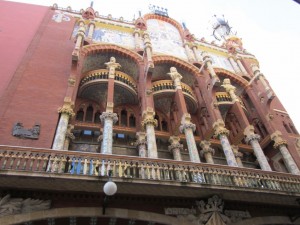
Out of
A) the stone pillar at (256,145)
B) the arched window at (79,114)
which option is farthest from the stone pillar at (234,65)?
the arched window at (79,114)

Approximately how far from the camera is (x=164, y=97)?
1761 centimetres

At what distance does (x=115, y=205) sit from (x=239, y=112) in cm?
991

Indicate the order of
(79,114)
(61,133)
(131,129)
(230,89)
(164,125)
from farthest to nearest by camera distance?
(164,125)
(230,89)
(79,114)
(131,129)
(61,133)

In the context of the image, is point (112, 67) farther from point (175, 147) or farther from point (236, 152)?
point (236, 152)

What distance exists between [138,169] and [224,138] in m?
5.55

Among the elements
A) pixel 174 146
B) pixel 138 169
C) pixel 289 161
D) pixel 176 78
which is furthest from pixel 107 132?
pixel 289 161

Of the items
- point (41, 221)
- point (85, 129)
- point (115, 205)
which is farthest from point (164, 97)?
point (41, 221)

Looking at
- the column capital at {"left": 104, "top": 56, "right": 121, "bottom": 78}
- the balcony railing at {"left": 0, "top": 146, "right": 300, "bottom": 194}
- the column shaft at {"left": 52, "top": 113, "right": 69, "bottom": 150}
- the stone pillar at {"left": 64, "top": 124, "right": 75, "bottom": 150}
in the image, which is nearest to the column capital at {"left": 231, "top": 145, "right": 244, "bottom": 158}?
the balcony railing at {"left": 0, "top": 146, "right": 300, "bottom": 194}

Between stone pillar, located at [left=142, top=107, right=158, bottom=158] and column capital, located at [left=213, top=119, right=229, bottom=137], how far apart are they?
327 centimetres

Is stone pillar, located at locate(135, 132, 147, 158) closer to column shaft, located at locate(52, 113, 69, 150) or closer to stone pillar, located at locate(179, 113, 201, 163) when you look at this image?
stone pillar, located at locate(179, 113, 201, 163)

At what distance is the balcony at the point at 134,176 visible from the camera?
29.4 ft

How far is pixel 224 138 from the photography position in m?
14.1

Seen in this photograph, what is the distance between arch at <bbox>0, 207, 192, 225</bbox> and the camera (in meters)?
8.38

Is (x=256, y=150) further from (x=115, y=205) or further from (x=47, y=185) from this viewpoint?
(x=47, y=185)
